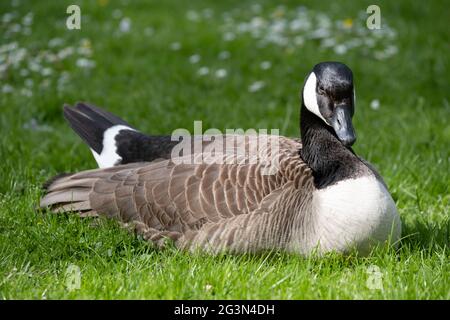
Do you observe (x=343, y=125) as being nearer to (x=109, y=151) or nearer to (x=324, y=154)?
(x=324, y=154)

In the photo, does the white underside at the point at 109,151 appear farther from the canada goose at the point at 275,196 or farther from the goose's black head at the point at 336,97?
the goose's black head at the point at 336,97

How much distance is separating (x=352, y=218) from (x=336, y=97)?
718 millimetres

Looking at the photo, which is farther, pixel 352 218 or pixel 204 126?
pixel 204 126

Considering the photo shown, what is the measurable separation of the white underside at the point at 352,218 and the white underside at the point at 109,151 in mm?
1781

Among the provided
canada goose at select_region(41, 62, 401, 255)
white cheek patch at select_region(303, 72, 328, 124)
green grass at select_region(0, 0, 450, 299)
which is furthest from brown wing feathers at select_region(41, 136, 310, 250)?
white cheek patch at select_region(303, 72, 328, 124)

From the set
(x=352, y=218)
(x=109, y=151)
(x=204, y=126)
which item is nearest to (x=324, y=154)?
(x=352, y=218)

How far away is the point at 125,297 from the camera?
11.7ft

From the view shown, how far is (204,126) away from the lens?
656 centimetres

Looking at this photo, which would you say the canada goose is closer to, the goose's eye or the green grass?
the goose's eye

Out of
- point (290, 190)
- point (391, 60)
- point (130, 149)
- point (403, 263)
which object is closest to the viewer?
point (403, 263)

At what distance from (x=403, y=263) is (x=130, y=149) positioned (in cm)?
224

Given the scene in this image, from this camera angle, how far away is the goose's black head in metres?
4.02
